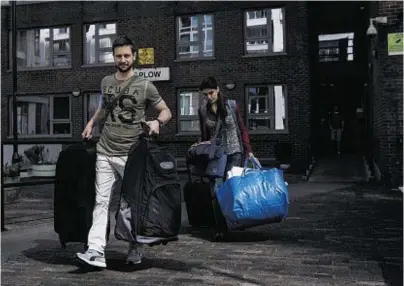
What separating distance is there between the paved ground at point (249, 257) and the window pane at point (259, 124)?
1115cm

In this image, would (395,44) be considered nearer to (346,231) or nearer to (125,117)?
(346,231)

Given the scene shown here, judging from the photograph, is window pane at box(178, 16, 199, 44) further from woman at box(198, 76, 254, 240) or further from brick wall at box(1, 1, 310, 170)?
woman at box(198, 76, 254, 240)

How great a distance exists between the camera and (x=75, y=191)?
420 cm

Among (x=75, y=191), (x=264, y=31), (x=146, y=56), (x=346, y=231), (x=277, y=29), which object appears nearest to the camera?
(x=75, y=191)

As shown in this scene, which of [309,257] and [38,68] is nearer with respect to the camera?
[309,257]

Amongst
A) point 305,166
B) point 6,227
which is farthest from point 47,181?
point 305,166

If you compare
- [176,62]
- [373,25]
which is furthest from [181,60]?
[373,25]

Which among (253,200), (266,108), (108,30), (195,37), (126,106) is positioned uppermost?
(108,30)

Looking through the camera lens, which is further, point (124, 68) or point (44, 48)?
point (44, 48)

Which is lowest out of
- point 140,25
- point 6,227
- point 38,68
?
point 6,227

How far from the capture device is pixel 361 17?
78.2 feet

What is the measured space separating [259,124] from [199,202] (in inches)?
490

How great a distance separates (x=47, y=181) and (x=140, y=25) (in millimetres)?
13993

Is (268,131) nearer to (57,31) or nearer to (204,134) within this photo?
(57,31)
